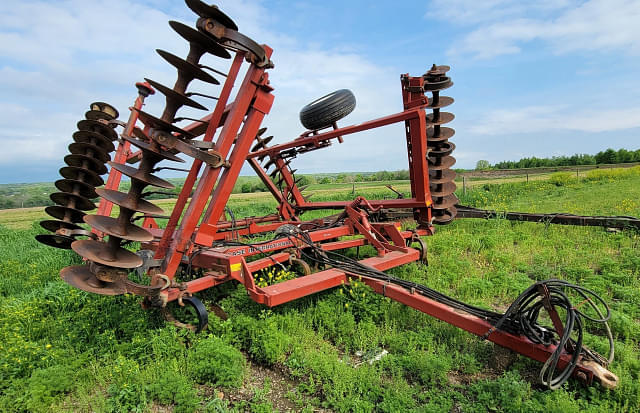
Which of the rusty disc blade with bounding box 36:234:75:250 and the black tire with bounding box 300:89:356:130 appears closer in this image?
the rusty disc blade with bounding box 36:234:75:250

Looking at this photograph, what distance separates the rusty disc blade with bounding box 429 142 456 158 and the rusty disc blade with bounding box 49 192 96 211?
5.49 metres

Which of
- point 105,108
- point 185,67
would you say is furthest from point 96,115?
point 185,67

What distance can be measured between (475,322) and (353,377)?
1.13 m

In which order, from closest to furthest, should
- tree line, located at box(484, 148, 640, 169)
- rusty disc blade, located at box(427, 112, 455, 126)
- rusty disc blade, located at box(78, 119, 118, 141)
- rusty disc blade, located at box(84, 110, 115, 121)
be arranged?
1. rusty disc blade, located at box(78, 119, 118, 141)
2. rusty disc blade, located at box(84, 110, 115, 121)
3. rusty disc blade, located at box(427, 112, 455, 126)
4. tree line, located at box(484, 148, 640, 169)

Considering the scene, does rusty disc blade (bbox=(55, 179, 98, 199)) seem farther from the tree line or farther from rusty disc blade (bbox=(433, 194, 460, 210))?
the tree line

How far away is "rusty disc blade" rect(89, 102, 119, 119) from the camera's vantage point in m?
5.50

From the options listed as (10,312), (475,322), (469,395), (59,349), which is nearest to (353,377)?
(469,395)

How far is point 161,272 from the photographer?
3373 mm

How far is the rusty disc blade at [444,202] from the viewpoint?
6.36 metres

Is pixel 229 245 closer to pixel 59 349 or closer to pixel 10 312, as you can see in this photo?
pixel 59 349

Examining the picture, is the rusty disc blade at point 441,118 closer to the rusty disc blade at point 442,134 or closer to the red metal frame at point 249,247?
the rusty disc blade at point 442,134

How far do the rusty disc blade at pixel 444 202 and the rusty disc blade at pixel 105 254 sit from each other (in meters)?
5.11

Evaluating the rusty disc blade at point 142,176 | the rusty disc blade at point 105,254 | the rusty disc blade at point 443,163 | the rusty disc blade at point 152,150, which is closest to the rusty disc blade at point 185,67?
the rusty disc blade at point 152,150

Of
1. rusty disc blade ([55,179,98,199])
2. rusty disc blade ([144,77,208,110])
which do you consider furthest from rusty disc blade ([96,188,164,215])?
rusty disc blade ([55,179,98,199])
